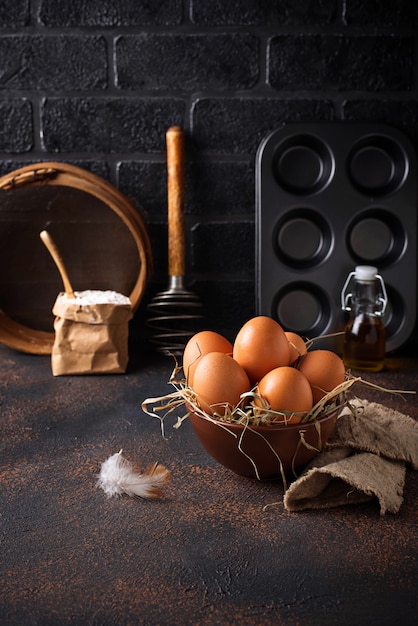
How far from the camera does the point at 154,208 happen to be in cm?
145

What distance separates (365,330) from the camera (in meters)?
1.30

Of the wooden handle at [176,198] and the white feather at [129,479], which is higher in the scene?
the wooden handle at [176,198]

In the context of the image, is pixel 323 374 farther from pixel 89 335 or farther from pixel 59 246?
pixel 59 246

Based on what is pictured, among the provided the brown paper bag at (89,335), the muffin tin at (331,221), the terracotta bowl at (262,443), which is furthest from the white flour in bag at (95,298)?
the terracotta bowl at (262,443)

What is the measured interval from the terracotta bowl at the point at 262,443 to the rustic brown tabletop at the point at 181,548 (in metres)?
0.04

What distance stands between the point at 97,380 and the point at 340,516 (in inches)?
24.4

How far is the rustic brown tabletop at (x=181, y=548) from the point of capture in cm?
59

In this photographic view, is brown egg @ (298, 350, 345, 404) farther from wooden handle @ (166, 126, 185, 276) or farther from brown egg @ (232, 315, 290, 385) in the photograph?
wooden handle @ (166, 126, 185, 276)

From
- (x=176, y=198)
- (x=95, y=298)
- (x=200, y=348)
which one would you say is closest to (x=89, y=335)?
(x=95, y=298)

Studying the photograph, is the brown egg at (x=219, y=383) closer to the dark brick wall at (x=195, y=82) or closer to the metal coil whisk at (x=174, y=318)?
the metal coil whisk at (x=174, y=318)

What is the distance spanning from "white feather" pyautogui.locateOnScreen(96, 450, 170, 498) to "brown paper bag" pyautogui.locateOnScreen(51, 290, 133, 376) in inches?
16.9

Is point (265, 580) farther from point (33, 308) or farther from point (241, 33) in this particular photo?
point (241, 33)

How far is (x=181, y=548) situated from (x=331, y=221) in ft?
2.84

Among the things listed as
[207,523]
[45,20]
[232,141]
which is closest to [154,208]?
[232,141]
